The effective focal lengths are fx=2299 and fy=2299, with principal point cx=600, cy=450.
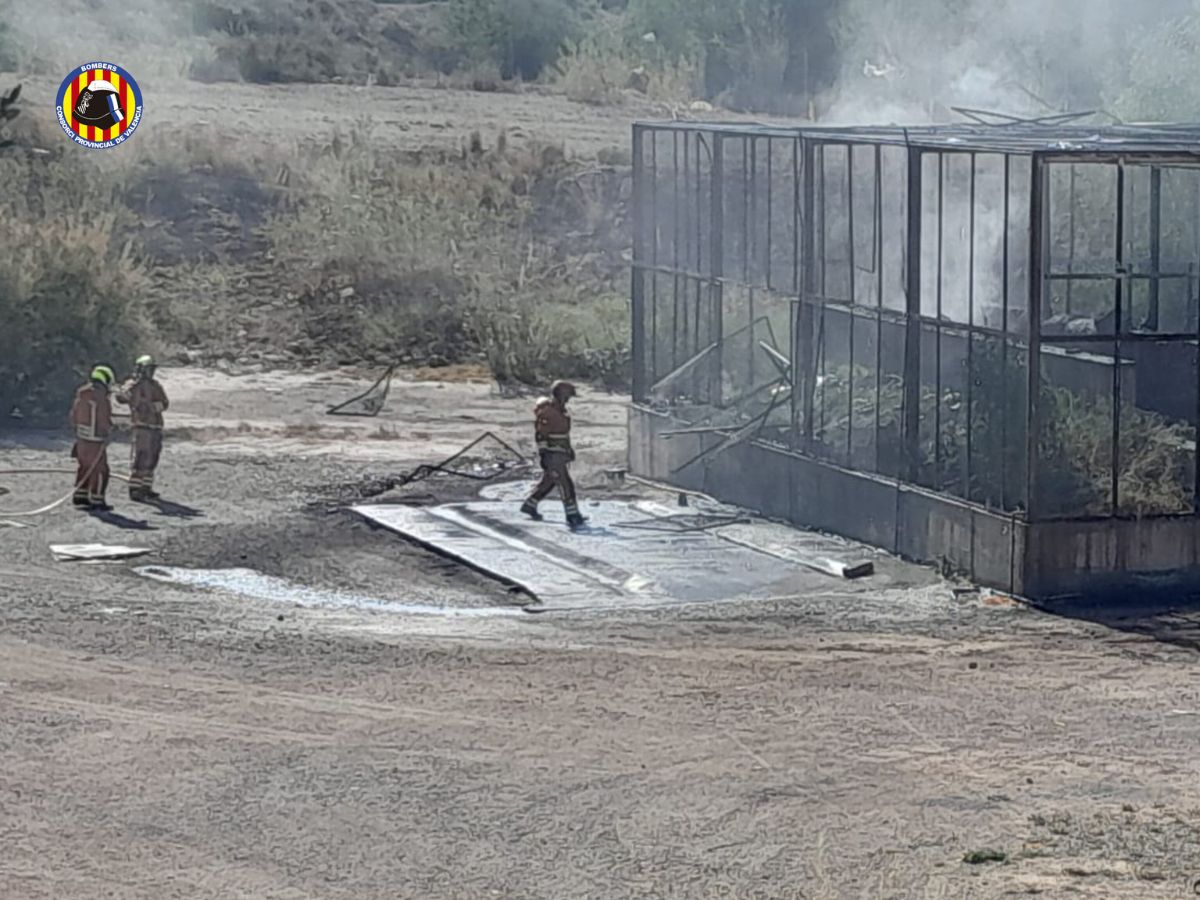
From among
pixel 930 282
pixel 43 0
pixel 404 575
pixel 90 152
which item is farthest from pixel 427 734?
pixel 43 0

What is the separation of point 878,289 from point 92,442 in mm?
7181

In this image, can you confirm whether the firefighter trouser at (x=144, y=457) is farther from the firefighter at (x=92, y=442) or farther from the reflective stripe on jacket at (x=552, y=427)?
the reflective stripe on jacket at (x=552, y=427)

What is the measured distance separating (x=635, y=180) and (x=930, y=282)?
5.65m

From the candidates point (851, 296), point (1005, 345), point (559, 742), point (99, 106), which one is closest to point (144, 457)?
point (851, 296)

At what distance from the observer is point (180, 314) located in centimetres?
3397

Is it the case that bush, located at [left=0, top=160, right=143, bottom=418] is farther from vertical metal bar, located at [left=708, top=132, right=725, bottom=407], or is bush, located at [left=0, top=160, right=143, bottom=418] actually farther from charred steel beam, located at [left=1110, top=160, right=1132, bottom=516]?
charred steel beam, located at [left=1110, top=160, right=1132, bottom=516]

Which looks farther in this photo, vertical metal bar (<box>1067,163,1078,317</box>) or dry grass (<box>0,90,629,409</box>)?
dry grass (<box>0,90,629,409</box>)

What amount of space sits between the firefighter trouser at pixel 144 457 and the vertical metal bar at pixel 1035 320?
830cm

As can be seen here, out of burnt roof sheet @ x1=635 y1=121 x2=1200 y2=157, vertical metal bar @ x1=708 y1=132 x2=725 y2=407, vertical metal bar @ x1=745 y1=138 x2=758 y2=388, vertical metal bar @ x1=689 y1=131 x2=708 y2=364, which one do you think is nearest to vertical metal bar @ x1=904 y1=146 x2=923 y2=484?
burnt roof sheet @ x1=635 y1=121 x2=1200 y2=157

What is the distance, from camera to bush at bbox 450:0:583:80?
6300 centimetres

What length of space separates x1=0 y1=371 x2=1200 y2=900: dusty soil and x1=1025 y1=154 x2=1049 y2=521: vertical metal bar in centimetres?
112

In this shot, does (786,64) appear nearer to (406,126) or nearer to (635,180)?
(406,126)

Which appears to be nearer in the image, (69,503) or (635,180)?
(69,503)

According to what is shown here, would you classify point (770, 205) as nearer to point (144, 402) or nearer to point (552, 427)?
point (552, 427)
